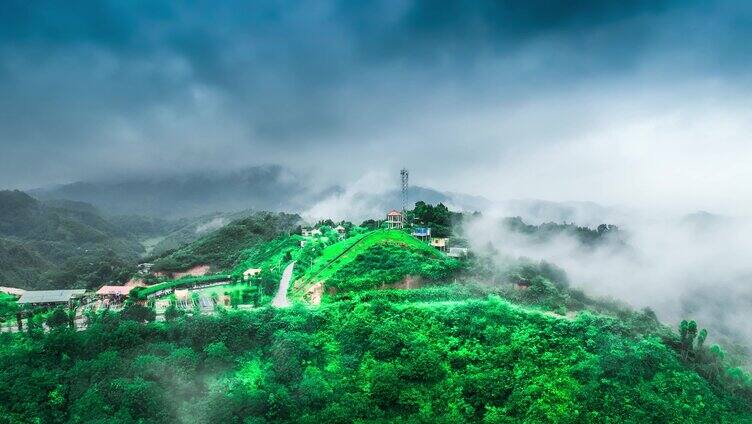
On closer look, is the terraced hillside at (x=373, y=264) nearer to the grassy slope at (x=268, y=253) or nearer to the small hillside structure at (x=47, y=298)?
the grassy slope at (x=268, y=253)

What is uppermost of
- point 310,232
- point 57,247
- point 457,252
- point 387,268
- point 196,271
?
point 57,247

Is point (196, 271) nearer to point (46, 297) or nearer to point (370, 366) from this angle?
point (46, 297)

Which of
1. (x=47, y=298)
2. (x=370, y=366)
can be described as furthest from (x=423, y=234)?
(x=47, y=298)

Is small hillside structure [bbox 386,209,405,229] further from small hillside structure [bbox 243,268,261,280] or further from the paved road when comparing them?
small hillside structure [bbox 243,268,261,280]

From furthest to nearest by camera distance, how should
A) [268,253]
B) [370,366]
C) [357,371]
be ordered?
1. [268,253]
2. [370,366]
3. [357,371]

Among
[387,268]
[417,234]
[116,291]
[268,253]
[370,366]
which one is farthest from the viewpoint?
[268,253]

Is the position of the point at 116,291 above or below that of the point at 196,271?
below
